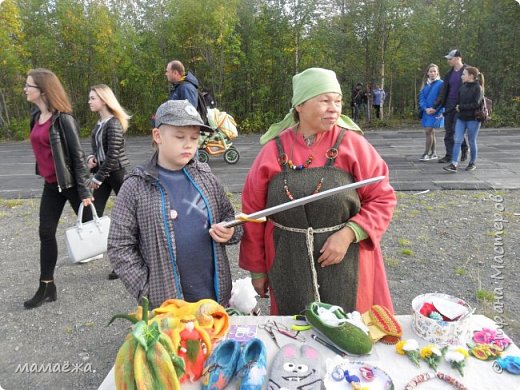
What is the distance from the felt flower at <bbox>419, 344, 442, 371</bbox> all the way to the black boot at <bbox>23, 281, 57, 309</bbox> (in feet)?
11.0

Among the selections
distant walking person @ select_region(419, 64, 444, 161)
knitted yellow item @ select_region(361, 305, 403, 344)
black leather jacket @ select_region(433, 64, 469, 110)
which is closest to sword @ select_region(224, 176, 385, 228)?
knitted yellow item @ select_region(361, 305, 403, 344)

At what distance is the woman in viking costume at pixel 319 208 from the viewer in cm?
177

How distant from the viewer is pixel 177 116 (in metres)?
1.77

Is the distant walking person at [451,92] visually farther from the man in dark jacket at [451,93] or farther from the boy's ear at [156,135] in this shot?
the boy's ear at [156,135]

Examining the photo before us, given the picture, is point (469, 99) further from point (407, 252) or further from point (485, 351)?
point (485, 351)

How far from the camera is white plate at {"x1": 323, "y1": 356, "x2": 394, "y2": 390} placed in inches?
48.1

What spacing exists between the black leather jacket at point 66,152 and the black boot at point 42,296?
37.0 inches

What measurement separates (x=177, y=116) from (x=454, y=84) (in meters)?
7.26

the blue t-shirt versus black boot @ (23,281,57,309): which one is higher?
the blue t-shirt

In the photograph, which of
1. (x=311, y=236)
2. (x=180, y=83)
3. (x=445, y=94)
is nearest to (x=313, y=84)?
(x=311, y=236)

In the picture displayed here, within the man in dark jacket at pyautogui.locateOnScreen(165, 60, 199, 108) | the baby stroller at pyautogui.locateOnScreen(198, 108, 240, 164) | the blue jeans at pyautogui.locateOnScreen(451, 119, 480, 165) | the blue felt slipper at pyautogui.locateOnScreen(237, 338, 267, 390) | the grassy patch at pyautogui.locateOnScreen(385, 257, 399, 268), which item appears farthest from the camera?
the baby stroller at pyautogui.locateOnScreen(198, 108, 240, 164)

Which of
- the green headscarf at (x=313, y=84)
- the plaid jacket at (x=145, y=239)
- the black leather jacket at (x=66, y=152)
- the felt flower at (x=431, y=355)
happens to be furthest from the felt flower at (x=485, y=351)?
the black leather jacket at (x=66, y=152)

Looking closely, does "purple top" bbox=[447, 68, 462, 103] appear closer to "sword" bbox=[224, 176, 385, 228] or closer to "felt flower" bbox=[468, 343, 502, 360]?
"sword" bbox=[224, 176, 385, 228]

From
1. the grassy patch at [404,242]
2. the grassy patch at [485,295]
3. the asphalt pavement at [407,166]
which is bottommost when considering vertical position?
the grassy patch at [485,295]
